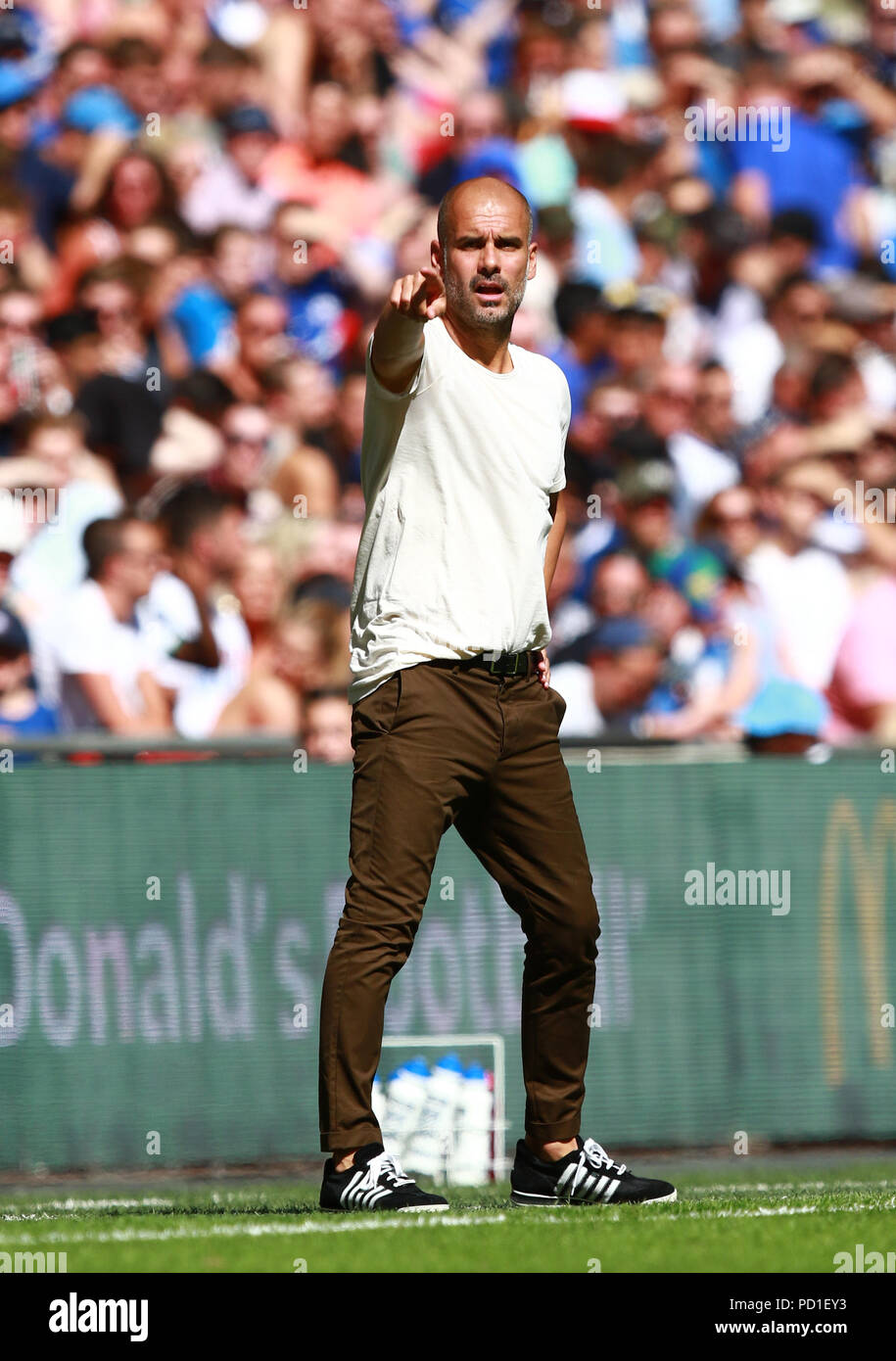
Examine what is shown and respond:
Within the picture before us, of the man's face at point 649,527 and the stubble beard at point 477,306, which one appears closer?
the stubble beard at point 477,306

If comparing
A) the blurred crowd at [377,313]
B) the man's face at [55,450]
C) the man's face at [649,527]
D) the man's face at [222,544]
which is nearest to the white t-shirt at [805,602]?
the blurred crowd at [377,313]

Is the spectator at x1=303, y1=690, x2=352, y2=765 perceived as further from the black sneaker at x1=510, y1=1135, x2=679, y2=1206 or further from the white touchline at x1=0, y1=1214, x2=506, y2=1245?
the white touchline at x1=0, y1=1214, x2=506, y2=1245

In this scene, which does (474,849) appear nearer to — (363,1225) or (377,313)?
(363,1225)

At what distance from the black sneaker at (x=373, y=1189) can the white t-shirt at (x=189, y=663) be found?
4007 mm

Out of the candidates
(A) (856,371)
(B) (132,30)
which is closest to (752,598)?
(A) (856,371)

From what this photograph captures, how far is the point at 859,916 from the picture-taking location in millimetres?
7332

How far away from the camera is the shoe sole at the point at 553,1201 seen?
15.7 feet

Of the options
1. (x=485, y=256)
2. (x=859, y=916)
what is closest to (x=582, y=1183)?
(x=485, y=256)

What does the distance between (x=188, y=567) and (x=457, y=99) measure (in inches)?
137

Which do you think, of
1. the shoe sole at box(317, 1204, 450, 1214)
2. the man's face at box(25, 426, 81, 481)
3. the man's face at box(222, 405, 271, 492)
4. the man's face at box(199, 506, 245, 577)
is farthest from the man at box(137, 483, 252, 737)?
the shoe sole at box(317, 1204, 450, 1214)

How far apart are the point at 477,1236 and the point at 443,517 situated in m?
1.51

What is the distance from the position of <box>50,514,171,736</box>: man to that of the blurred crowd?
14 mm

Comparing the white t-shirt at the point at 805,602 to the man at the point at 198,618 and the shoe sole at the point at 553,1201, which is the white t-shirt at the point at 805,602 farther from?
the shoe sole at the point at 553,1201

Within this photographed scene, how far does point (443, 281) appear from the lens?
15.6 ft
